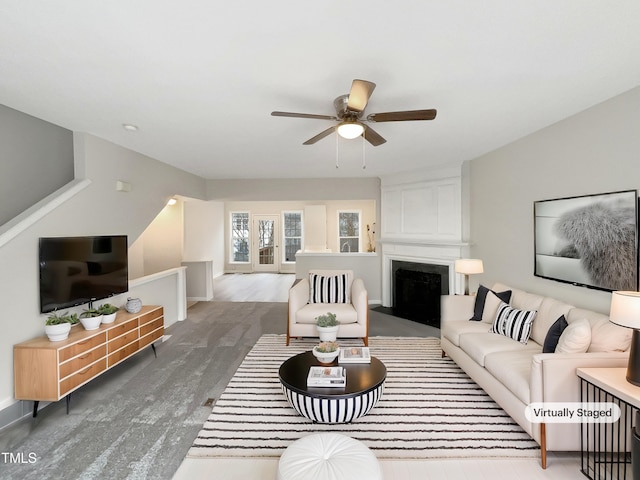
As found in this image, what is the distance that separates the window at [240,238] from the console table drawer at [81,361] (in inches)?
313

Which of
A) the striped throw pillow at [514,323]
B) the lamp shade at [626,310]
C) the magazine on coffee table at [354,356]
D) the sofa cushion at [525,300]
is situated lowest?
the magazine on coffee table at [354,356]

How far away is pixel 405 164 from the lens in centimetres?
496

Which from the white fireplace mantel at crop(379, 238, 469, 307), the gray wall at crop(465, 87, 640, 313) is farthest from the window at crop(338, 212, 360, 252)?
the gray wall at crop(465, 87, 640, 313)

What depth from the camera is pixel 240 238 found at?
35.9 ft

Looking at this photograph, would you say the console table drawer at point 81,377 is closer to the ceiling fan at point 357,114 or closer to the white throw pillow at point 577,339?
the ceiling fan at point 357,114

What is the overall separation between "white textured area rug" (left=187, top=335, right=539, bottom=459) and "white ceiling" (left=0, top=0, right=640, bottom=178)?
2522 mm

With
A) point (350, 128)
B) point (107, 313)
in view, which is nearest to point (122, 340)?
point (107, 313)

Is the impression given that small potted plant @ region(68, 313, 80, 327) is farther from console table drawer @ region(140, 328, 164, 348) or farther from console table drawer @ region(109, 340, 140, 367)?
console table drawer @ region(140, 328, 164, 348)

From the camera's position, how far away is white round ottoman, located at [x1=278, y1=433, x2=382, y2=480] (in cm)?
150

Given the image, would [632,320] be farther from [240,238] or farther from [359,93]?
[240,238]

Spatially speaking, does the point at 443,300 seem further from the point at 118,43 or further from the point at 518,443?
the point at 118,43

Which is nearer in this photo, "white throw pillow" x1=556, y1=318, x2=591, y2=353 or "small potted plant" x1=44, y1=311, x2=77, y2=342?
"white throw pillow" x1=556, y1=318, x2=591, y2=353

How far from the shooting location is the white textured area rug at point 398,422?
2.18m

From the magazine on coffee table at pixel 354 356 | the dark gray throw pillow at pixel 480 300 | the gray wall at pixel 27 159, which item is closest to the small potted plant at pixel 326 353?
the magazine on coffee table at pixel 354 356
